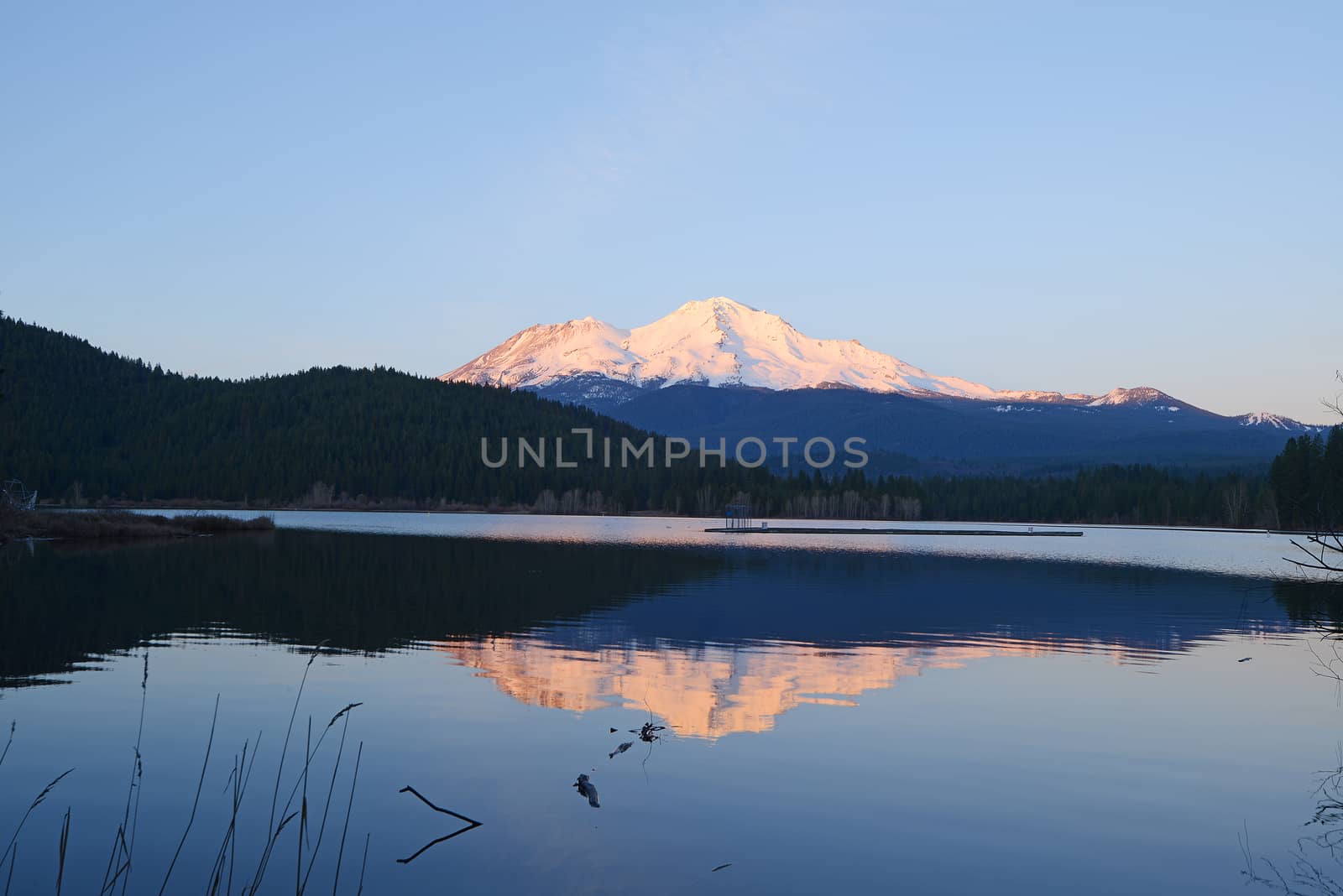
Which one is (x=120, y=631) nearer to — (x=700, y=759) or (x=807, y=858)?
(x=700, y=759)

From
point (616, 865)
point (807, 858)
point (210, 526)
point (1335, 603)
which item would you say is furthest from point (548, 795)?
point (210, 526)

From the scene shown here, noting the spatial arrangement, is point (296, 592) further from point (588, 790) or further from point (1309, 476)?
point (1309, 476)

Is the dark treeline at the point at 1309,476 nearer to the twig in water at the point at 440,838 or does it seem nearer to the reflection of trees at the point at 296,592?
the reflection of trees at the point at 296,592

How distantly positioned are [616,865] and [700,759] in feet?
20.8

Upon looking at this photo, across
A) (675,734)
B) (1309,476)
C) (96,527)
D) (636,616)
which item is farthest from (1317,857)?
(1309,476)

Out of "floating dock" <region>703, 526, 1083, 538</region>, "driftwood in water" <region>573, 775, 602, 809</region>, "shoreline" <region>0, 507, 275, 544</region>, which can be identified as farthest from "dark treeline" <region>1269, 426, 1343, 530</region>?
"driftwood in water" <region>573, 775, 602, 809</region>

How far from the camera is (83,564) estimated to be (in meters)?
59.8

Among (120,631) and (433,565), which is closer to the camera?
(120,631)

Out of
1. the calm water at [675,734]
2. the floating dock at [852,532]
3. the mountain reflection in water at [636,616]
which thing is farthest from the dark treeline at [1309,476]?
the calm water at [675,734]

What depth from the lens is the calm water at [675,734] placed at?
15.5 metres

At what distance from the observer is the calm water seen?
1545 cm

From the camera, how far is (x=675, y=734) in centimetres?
2355

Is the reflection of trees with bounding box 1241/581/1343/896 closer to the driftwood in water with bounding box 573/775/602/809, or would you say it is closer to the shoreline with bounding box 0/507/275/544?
the driftwood in water with bounding box 573/775/602/809

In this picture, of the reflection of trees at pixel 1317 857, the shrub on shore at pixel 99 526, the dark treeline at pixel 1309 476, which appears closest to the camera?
the reflection of trees at pixel 1317 857
